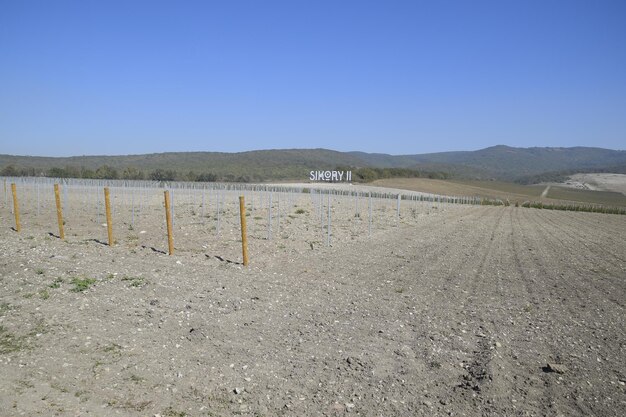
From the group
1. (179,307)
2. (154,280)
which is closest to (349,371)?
(179,307)

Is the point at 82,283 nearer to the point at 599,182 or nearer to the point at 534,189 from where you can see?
the point at 534,189

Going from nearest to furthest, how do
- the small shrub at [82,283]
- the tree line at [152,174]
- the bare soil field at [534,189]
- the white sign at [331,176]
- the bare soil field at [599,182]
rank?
the small shrub at [82,283] < the bare soil field at [534,189] < the tree line at [152,174] < the white sign at [331,176] < the bare soil field at [599,182]

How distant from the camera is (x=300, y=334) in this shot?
6.96 m

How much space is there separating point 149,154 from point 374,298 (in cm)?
16063

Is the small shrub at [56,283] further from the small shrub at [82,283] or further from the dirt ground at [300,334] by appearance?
the small shrub at [82,283]

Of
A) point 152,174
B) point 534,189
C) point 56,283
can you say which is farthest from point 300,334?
point 152,174

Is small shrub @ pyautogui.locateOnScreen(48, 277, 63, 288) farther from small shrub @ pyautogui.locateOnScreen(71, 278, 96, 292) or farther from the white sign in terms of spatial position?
→ the white sign

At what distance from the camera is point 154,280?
31.9ft

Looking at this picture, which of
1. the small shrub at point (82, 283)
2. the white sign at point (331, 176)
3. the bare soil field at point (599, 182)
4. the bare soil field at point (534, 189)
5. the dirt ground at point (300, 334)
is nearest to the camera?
the dirt ground at point (300, 334)

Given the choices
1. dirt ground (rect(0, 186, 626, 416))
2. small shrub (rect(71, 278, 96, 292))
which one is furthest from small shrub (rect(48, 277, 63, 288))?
small shrub (rect(71, 278, 96, 292))

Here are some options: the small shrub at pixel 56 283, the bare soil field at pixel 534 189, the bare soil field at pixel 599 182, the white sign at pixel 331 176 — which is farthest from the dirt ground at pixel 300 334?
the bare soil field at pixel 599 182

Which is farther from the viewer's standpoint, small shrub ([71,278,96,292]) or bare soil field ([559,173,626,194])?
bare soil field ([559,173,626,194])

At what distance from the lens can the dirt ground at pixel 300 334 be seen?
4973 millimetres

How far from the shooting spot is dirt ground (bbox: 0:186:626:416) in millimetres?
4973
